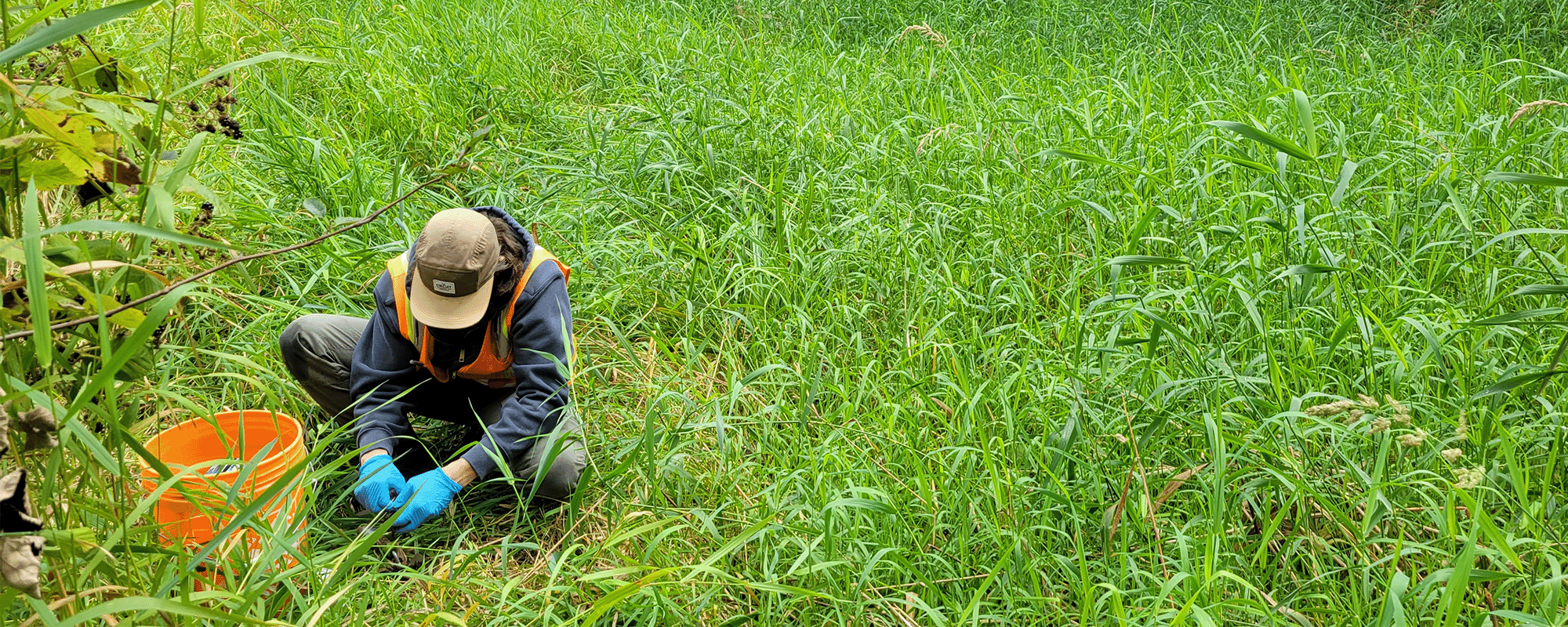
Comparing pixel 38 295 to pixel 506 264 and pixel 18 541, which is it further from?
pixel 506 264

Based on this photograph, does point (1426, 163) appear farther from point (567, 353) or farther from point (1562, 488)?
point (567, 353)

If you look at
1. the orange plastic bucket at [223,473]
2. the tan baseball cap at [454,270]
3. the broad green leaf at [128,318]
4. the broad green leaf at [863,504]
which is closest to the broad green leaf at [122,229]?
the broad green leaf at [128,318]

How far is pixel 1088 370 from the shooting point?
2.45 metres


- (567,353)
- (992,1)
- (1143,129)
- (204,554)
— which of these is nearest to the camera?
(204,554)

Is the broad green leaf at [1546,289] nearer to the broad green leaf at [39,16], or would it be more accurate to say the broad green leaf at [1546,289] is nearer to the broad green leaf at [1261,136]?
the broad green leaf at [1261,136]

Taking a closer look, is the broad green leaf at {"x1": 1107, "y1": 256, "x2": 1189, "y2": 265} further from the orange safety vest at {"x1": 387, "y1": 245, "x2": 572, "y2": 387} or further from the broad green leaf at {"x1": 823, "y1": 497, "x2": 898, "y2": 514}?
the orange safety vest at {"x1": 387, "y1": 245, "x2": 572, "y2": 387}

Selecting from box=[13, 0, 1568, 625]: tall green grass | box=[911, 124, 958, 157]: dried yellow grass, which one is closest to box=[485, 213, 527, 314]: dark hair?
box=[13, 0, 1568, 625]: tall green grass

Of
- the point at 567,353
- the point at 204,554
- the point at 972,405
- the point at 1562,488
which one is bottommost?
the point at 1562,488

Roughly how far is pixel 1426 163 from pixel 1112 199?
939 millimetres

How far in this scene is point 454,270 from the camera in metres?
2.39

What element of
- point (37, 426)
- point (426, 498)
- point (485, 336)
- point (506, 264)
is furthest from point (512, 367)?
point (37, 426)

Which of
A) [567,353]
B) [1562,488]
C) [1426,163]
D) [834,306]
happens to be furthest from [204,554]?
[1426,163]

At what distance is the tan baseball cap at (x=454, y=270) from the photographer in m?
2.39

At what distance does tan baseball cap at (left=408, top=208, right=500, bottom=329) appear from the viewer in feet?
7.84
